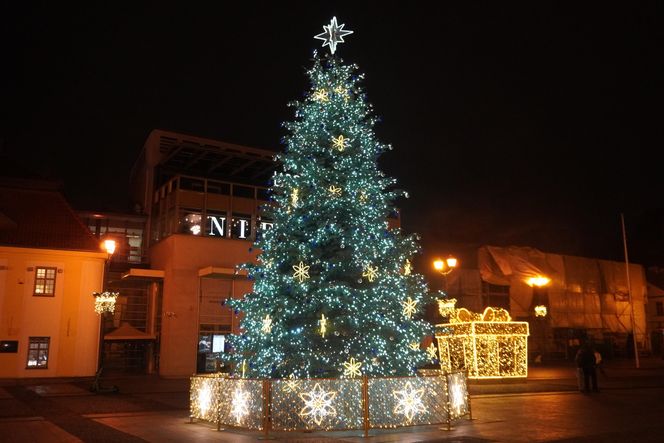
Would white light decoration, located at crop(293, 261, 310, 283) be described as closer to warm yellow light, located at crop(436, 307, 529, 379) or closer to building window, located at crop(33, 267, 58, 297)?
warm yellow light, located at crop(436, 307, 529, 379)

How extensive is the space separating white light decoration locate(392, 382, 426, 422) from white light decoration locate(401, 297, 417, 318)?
2.72m

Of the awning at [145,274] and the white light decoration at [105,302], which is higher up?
the awning at [145,274]

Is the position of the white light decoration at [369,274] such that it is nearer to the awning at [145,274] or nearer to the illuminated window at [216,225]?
the awning at [145,274]

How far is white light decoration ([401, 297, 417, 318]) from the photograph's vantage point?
14.1 m

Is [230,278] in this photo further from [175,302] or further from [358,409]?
[358,409]

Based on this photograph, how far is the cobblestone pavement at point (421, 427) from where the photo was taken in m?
10.8

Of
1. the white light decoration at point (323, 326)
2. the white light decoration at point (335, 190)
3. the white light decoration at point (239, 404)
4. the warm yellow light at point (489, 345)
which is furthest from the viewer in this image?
the warm yellow light at point (489, 345)

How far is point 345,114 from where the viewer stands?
15.1 m

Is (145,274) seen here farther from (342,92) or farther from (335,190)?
(335,190)

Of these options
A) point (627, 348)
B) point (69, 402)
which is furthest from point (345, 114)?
point (627, 348)

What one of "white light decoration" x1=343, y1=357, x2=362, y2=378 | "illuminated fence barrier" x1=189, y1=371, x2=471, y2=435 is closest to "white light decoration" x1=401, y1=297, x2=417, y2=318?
"white light decoration" x1=343, y1=357, x2=362, y2=378

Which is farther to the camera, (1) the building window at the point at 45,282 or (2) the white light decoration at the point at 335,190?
(1) the building window at the point at 45,282

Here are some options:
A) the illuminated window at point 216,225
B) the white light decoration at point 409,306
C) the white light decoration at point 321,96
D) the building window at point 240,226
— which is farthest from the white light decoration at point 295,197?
the building window at point 240,226

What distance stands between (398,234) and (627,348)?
1573 inches
